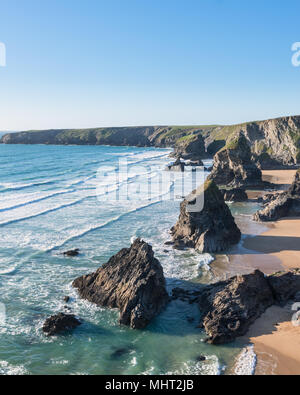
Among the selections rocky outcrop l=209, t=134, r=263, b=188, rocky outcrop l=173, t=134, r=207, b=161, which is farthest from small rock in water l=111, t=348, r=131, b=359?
rocky outcrop l=173, t=134, r=207, b=161

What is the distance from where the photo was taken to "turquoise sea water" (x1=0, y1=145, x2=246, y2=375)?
15688 millimetres

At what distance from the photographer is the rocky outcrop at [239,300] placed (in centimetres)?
1733

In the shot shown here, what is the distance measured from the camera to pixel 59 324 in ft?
59.6

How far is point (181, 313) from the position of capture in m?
19.6

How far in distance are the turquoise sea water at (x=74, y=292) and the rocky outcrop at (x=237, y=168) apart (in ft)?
48.4

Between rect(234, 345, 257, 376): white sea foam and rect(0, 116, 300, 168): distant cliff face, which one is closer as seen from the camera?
rect(234, 345, 257, 376): white sea foam

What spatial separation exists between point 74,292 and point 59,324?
4010 mm

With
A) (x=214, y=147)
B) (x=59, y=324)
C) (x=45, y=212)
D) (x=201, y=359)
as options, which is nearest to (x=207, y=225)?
(x=201, y=359)

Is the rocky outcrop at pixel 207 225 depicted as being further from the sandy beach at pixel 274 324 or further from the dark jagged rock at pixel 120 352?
the dark jagged rock at pixel 120 352

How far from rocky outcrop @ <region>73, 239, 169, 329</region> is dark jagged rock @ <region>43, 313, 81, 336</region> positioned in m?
2.39

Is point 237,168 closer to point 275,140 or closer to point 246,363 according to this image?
point 275,140

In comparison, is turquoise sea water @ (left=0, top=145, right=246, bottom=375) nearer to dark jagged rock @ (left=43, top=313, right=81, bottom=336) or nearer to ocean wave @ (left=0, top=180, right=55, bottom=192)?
dark jagged rock @ (left=43, top=313, right=81, bottom=336)
